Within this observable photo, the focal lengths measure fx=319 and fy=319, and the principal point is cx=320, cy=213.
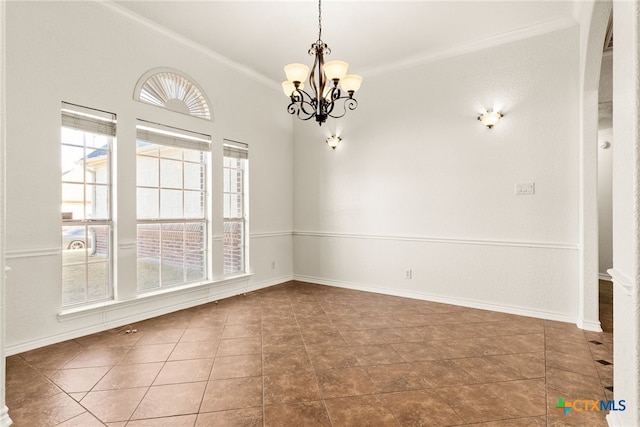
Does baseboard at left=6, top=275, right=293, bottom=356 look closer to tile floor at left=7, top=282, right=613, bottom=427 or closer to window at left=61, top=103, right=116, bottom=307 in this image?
tile floor at left=7, top=282, right=613, bottom=427

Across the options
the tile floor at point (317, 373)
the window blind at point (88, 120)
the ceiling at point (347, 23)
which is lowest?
the tile floor at point (317, 373)

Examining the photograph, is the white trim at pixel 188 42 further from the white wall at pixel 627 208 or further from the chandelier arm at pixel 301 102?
the white wall at pixel 627 208

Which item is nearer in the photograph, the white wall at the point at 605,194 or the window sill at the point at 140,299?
the window sill at the point at 140,299

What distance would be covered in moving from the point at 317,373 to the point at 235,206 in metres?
2.96

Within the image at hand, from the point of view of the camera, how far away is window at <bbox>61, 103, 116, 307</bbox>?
3.05 m

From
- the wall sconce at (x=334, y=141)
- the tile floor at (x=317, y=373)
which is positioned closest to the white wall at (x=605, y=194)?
the tile floor at (x=317, y=373)

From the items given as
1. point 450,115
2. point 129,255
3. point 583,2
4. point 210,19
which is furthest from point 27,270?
point 583,2

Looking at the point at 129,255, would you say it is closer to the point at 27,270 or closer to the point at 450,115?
the point at 27,270

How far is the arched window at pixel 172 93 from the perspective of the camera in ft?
11.6

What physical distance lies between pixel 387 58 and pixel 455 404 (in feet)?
13.4

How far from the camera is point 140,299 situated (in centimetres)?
348

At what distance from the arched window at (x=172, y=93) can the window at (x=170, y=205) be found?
279 millimetres

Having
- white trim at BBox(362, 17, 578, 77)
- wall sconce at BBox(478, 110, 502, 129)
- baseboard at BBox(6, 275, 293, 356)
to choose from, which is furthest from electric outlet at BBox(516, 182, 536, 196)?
baseboard at BBox(6, 275, 293, 356)

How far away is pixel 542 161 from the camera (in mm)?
3596
